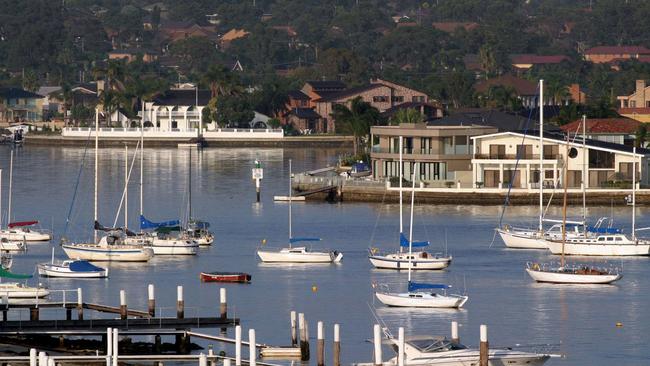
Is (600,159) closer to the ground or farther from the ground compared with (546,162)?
farther from the ground

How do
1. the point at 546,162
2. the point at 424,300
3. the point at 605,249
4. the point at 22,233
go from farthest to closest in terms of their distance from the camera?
the point at 546,162 < the point at 22,233 < the point at 605,249 < the point at 424,300

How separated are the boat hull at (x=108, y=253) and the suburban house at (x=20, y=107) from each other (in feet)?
350

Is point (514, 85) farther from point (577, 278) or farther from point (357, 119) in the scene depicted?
point (577, 278)

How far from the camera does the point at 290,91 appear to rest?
522 ft

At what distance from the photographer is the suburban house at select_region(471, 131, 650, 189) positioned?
84.3 meters

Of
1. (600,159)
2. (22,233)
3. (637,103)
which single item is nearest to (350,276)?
(22,233)

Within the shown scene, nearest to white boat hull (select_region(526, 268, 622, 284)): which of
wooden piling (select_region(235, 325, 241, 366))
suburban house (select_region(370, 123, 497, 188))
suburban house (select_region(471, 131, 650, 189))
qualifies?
wooden piling (select_region(235, 325, 241, 366))

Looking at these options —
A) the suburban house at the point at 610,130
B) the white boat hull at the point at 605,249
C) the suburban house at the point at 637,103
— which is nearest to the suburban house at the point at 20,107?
the suburban house at the point at 637,103

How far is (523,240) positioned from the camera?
66188 millimetres

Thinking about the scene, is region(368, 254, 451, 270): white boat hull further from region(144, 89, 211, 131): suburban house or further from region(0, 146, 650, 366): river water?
region(144, 89, 211, 131): suburban house

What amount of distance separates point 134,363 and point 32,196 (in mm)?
48811

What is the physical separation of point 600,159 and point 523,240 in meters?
19.9

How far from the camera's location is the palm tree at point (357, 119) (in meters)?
114

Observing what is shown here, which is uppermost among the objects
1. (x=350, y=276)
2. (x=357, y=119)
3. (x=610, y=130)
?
(x=357, y=119)
